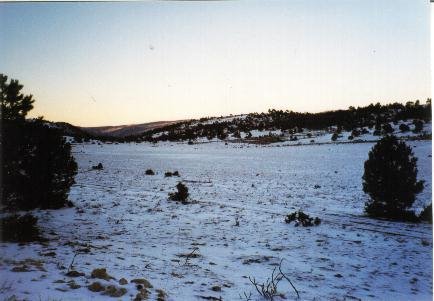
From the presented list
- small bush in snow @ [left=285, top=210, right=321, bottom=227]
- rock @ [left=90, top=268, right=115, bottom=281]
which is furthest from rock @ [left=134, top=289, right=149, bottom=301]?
small bush in snow @ [left=285, top=210, right=321, bottom=227]

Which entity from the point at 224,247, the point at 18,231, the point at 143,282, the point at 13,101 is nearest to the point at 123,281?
the point at 143,282

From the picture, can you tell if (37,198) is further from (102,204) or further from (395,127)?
(395,127)

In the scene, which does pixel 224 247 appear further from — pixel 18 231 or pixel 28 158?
pixel 28 158

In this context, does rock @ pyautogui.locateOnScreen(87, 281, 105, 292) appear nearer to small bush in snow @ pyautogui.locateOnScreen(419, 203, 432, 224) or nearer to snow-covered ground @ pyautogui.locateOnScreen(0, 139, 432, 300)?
snow-covered ground @ pyautogui.locateOnScreen(0, 139, 432, 300)

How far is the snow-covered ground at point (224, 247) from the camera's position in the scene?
5.39 metres

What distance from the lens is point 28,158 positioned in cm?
882

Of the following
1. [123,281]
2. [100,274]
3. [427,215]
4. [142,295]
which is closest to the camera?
[142,295]

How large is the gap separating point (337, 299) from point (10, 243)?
18.5ft

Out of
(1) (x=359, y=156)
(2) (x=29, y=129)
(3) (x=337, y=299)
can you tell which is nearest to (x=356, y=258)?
(3) (x=337, y=299)

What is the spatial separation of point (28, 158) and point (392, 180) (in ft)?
28.9

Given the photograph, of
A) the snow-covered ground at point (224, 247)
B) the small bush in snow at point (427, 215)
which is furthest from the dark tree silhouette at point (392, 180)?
the snow-covered ground at point (224, 247)

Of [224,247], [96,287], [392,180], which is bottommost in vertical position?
[224,247]

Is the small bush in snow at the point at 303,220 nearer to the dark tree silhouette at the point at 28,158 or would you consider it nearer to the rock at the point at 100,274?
the rock at the point at 100,274

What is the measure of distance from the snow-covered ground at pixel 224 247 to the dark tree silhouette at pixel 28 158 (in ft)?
2.00
